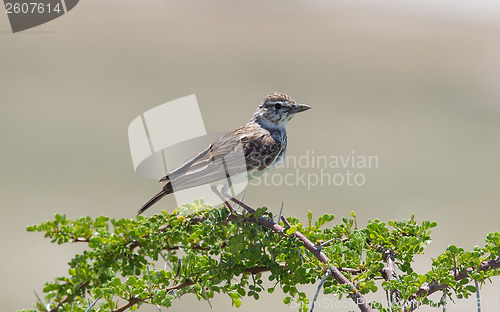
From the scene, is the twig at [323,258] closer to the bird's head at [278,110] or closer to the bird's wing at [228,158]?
the bird's wing at [228,158]

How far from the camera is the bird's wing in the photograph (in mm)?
4732

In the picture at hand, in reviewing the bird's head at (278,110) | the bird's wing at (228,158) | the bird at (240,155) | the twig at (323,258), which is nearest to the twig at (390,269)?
the twig at (323,258)

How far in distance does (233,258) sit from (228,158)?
2034 millimetres

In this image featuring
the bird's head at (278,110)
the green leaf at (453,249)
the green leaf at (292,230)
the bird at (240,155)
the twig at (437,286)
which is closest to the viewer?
the twig at (437,286)

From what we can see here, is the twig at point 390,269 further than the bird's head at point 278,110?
No

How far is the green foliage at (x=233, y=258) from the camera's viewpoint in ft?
10.2

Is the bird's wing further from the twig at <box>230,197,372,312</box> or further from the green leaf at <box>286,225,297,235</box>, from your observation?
the green leaf at <box>286,225,297,235</box>

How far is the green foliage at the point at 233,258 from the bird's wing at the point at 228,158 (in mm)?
808

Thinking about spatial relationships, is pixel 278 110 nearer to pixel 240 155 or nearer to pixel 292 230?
pixel 240 155

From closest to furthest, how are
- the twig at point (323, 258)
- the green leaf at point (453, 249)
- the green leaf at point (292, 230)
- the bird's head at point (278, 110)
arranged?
the twig at point (323, 258) < the green leaf at point (453, 249) < the green leaf at point (292, 230) < the bird's head at point (278, 110)

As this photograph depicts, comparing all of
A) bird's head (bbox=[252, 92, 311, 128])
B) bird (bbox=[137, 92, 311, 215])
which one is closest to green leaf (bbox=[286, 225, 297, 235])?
bird (bbox=[137, 92, 311, 215])

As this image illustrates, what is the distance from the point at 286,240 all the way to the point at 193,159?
6.23ft

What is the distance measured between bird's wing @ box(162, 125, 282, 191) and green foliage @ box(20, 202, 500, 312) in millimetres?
808

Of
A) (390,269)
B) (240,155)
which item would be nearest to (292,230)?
(390,269)
